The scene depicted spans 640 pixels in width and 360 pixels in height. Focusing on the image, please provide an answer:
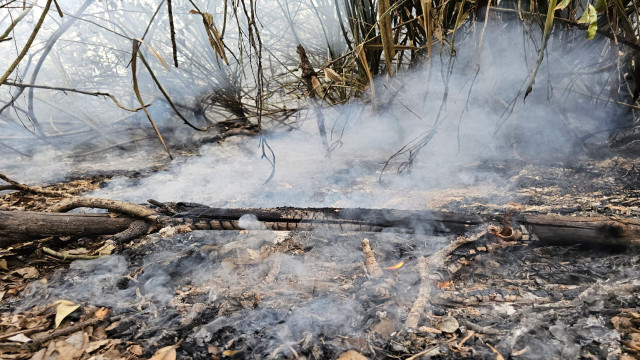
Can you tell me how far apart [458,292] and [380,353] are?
0.43m

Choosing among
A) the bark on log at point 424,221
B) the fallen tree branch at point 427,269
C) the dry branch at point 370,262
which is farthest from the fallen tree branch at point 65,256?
the fallen tree branch at point 427,269

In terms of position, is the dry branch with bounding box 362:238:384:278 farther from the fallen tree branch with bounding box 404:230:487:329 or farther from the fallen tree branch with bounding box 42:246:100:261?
the fallen tree branch with bounding box 42:246:100:261

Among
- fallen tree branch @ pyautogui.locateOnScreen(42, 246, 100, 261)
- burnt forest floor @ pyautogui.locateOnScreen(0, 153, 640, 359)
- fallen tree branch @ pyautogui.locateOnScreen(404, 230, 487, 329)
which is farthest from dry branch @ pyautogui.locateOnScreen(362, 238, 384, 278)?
fallen tree branch @ pyautogui.locateOnScreen(42, 246, 100, 261)

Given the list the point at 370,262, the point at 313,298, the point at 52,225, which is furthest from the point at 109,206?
the point at 370,262

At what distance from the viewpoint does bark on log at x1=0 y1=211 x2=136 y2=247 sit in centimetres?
163

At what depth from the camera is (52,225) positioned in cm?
168

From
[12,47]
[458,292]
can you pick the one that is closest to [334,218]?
[458,292]

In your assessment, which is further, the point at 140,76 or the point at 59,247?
the point at 140,76

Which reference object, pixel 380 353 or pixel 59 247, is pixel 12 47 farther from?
pixel 380 353

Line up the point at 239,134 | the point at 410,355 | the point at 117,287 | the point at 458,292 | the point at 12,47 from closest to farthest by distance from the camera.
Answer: the point at 410,355, the point at 458,292, the point at 117,287, the point at 239,134, the point at 12,47

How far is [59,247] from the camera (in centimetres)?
173

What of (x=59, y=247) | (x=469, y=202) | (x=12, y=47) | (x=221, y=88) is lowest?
(x=469, y=202)

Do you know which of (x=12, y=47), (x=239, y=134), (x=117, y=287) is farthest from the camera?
(x=12, y=47)

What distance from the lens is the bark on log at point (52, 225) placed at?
163 centimetres
